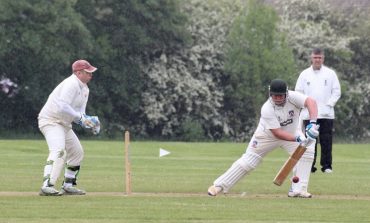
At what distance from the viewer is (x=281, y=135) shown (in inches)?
604

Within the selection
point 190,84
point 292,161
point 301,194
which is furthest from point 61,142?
point 190,84

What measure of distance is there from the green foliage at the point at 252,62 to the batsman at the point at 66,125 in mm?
35473

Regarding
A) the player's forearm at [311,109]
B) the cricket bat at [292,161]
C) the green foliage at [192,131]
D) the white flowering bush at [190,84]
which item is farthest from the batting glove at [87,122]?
the white flowering bush at [190,84]

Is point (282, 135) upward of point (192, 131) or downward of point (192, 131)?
upward

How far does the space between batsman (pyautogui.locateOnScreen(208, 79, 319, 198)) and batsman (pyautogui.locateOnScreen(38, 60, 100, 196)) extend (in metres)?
1.94

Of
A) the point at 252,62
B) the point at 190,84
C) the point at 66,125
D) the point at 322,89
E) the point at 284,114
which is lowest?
the point at 190,84

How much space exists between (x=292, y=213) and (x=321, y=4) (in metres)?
44.1

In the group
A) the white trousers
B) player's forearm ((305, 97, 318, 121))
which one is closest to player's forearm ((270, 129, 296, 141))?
player's forearm ((305, 97, 318, 121))

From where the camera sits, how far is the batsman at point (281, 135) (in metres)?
15.3

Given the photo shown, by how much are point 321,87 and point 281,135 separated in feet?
15.9

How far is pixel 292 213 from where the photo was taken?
44.2 feet

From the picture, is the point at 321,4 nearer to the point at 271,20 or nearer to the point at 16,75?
the point at 271,20

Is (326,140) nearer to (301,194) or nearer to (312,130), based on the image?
(301,194)

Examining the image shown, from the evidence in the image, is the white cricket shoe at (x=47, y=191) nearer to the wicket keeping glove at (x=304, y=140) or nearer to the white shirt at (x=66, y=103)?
the white shirt at (x=66, y=103)
